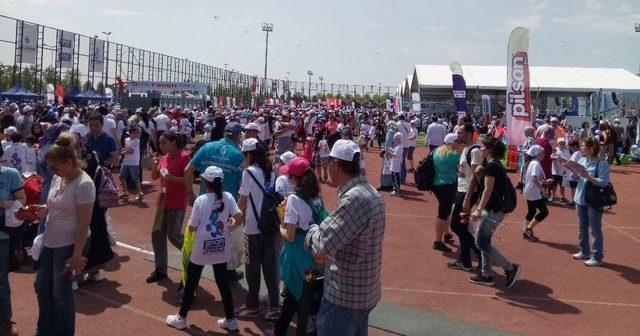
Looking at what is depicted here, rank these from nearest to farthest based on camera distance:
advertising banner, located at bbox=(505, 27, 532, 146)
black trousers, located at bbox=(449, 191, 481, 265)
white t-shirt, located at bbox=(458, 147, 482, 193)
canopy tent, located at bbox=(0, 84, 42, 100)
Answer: black trousers, located at bbox=(449, 191, 481, 265), white t-shirt, located at bbox=(458, 147, 482, 193), advertising banner, located at bbox=(505, 27, 532, 146), canopy tent, located at bbox=(0, 84, 42, 100)

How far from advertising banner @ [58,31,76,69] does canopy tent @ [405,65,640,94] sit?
2647cm

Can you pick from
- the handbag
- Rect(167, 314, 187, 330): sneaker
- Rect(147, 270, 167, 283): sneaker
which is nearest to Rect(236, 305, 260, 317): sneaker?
Rect(167, 314, 187, 330): sneaker

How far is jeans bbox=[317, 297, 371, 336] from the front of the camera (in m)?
3.52

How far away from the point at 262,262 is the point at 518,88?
1205 cm

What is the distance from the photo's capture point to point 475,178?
7.36m

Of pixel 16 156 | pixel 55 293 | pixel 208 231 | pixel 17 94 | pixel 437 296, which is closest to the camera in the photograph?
pixel 55 293

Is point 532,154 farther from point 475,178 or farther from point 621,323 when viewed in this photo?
point 621,323

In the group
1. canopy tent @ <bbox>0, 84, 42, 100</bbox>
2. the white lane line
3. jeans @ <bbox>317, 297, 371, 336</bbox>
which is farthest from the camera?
canopy tent @ <bbox>0, 84, 42, 100</bbox>

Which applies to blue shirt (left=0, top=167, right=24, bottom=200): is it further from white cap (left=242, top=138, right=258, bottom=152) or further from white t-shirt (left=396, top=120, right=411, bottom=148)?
white t-shirt (left=396, top=120, right=411, bottom=148)

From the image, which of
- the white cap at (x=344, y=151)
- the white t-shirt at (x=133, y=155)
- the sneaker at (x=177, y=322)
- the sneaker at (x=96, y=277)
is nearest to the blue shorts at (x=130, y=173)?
the white t-shirt at (x=133, y=155)

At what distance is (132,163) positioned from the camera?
40.6 ft

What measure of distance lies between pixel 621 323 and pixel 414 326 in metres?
2.23

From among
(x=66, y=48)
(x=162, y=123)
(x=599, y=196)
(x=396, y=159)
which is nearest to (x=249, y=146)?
(x=599, y=196)

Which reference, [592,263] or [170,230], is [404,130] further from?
[170,230]
